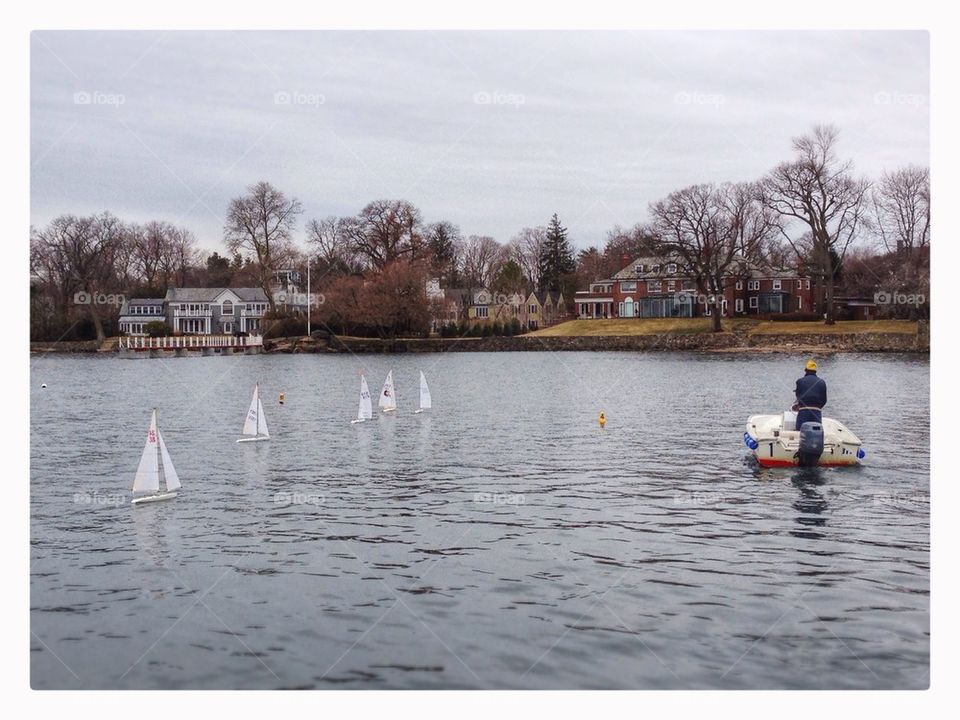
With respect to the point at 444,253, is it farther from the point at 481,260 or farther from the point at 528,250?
the point at 528,250

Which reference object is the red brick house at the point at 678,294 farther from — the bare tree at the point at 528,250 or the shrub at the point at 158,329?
the shrub at the point at 158,329

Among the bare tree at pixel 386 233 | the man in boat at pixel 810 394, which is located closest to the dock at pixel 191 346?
the bare tree at pixel 386 233

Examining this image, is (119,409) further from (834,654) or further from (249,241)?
(834,654)

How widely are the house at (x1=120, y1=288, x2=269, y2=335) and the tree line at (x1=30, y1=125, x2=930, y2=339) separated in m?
1.14

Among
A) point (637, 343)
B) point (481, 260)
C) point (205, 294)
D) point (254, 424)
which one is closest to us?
point (254, 424)

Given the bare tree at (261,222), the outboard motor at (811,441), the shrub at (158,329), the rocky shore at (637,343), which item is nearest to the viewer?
the outboard motor at (811,441)

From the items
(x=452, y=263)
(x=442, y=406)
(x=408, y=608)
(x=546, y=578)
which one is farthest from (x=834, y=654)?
(x=452, y=263)
